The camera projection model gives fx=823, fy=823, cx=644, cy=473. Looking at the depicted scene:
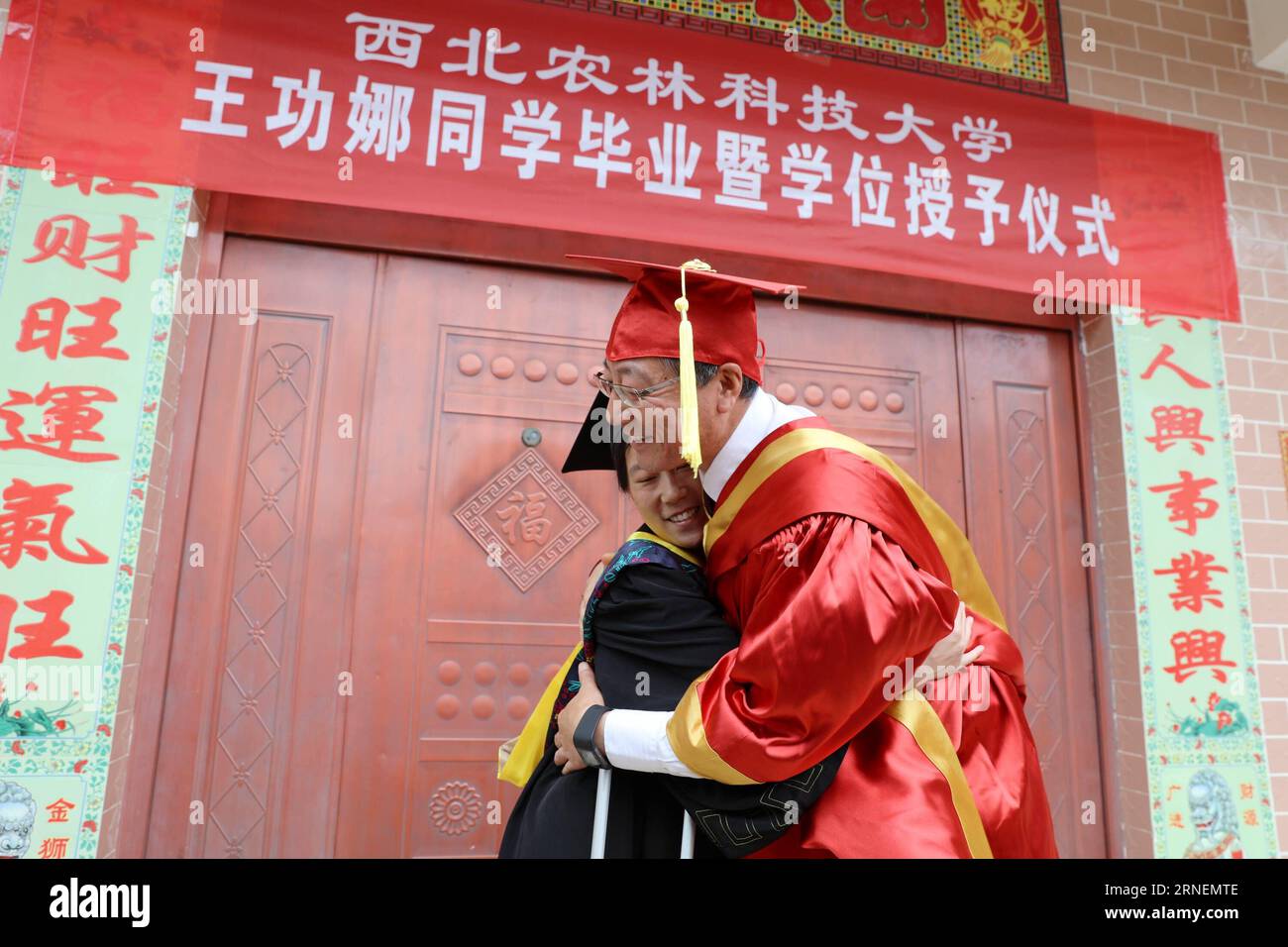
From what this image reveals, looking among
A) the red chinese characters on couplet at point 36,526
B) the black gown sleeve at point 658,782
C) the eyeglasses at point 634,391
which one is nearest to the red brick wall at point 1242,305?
the black gown sleeve at point 658,782

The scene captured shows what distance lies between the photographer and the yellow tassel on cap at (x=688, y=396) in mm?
1217

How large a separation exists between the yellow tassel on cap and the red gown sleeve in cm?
20

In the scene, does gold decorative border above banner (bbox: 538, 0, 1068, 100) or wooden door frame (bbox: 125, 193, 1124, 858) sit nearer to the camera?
wooden door frame (bbox: 125, 193, 1124, 858)

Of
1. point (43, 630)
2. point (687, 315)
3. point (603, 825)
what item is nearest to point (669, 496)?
point (687, 315)

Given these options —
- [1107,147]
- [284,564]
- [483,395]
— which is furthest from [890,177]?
[284,564]

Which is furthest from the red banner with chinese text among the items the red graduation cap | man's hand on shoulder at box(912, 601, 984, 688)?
man's hand on shoulder at box(912, 601, 984, 688)

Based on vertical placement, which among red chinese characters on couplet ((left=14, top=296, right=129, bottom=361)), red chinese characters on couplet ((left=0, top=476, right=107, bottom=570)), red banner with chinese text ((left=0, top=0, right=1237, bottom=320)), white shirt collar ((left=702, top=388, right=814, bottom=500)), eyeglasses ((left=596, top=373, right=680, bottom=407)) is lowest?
red chinese characters on couplet ((left=0, top=476, right=107, bottom=570))

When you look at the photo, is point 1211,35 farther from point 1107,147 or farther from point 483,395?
point 483,395

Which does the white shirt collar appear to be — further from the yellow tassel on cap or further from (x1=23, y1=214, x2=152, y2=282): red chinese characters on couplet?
(x1=23, y1=214, x2=152, y2=282): red chinese characters on couplet

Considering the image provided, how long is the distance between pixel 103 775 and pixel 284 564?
1.93ft

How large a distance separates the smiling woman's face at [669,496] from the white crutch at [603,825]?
1.28ft

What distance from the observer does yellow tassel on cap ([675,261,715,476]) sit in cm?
122

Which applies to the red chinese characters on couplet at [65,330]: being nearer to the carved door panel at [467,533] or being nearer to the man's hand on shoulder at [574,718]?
the carved door panel at [467,533]

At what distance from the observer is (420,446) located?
222cm
